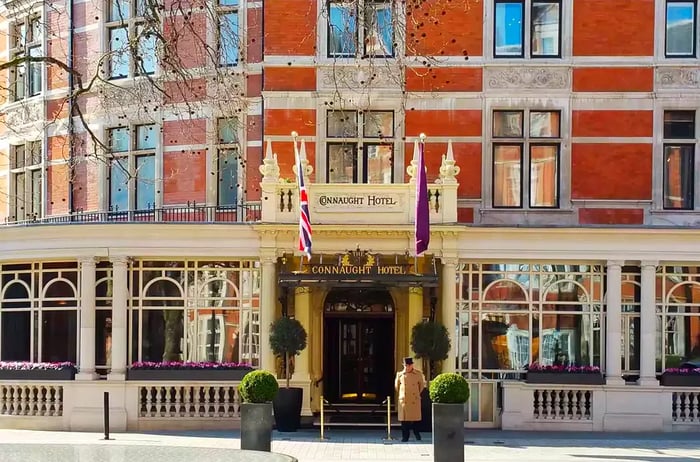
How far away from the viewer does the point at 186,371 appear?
2300 centimetres

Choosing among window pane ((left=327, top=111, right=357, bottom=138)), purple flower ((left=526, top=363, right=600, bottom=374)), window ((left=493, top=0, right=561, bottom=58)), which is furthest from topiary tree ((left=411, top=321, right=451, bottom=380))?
window ((left=493, top=0, right=561, bottom=58))

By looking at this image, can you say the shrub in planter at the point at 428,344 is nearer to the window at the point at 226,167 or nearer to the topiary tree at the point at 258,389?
the topiary tree at the point at 258,389

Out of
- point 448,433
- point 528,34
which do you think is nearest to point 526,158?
point 528,34

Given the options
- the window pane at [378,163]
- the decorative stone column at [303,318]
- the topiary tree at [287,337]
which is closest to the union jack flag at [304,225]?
the topiary tree at [287,337]

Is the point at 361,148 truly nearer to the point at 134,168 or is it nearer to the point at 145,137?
the point at 145,137

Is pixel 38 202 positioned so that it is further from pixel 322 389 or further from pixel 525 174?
pixel 525 174

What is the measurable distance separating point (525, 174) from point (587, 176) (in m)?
1.35

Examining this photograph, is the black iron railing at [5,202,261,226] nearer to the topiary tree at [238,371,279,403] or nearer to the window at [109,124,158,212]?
the window at [109,124,158,212]

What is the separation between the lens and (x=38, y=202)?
2773 cm

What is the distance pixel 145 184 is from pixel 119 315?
14.3 ft

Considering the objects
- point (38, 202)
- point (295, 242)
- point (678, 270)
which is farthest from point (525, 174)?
point (38, 202)

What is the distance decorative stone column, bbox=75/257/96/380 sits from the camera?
74.7 ft

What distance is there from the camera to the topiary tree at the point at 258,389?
60.4 feet

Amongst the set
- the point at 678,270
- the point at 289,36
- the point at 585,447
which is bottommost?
the point at 585,447
